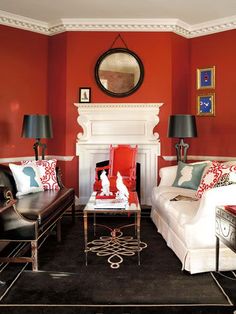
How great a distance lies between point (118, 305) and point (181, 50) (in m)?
4.48

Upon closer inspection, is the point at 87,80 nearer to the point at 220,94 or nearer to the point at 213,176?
the point at 220,94

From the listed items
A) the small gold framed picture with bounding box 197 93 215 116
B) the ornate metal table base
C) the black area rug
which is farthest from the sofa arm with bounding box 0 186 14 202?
the small gold framed picture with bounding box 197 93 215 116

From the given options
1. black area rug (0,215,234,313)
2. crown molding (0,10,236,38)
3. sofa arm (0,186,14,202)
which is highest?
crown molding (0,10,236,38)

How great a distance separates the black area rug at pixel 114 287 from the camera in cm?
217

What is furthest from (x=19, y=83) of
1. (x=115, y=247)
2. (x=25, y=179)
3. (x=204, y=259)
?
(x=204, y=259)

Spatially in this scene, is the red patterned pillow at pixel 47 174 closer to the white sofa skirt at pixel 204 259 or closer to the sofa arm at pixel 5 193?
the sofa arm at pixel 5 193

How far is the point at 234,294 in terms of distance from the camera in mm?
2350

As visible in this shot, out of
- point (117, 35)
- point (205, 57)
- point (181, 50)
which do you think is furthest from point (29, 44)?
Answer: point (205, 57)

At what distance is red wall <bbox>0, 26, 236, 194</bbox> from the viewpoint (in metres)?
5.13

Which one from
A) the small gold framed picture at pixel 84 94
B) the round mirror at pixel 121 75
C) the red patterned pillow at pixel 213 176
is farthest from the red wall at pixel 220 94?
the small gold framed picture at pixel 84 94

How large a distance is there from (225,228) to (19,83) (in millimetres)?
4119

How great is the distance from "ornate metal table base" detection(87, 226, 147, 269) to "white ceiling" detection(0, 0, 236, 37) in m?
3.26

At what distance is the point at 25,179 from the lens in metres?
3.71

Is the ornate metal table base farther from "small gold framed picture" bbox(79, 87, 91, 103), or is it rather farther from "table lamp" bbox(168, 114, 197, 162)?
"small gold framed picture" bbox(79, 87, 91, 103)
